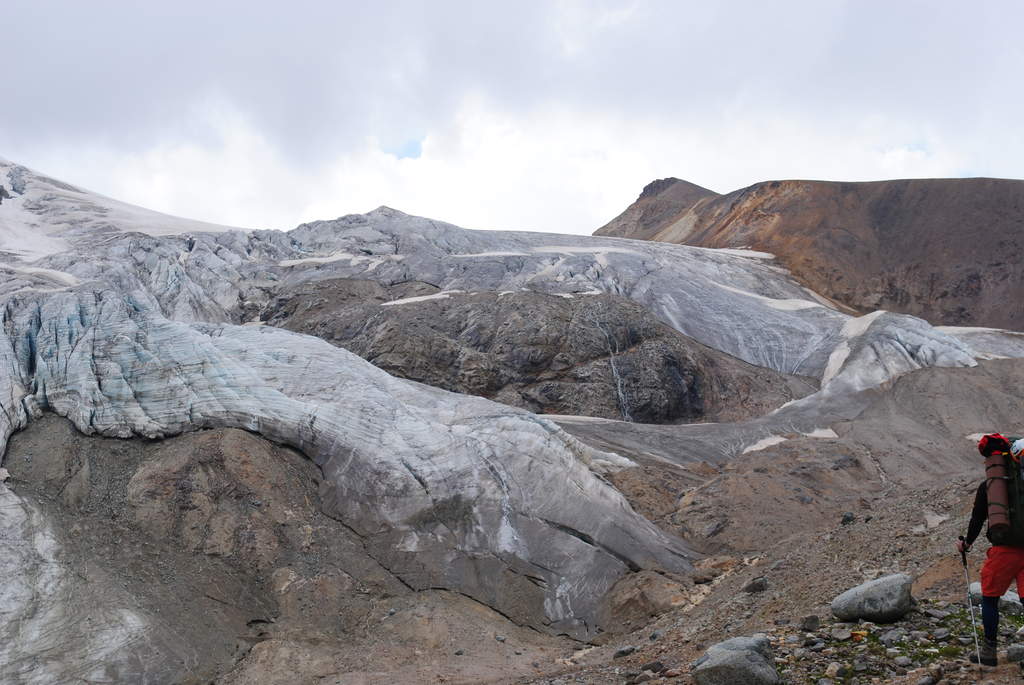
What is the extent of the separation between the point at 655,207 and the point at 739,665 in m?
107

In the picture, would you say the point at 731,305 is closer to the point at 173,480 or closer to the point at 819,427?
the point at 819,427

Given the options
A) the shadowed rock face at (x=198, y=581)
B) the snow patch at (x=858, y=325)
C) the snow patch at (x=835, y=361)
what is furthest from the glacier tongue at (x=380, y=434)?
the snow patch at (x=858, y=325)

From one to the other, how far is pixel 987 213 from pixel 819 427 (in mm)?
45728

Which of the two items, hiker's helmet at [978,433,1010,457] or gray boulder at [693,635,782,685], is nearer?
hiker's helmet at [978,433,1010,457]

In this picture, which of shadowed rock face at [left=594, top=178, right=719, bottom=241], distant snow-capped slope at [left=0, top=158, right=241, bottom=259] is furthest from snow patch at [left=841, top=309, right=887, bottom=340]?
shadowed rock face at [left=594, top=178, right=719, bottom=241]

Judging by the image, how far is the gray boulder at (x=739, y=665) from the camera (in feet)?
25.6

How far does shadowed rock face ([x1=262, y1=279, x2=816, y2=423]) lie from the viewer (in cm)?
3844

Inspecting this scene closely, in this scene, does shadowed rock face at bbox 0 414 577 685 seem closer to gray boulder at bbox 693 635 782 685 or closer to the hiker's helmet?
gray boulder at bbox 693 635 782 685

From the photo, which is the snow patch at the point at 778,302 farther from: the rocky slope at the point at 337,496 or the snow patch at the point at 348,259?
the snow patch at the point at 348,259

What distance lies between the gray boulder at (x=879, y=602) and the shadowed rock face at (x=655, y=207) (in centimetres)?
9493

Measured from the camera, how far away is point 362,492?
18.8 metres

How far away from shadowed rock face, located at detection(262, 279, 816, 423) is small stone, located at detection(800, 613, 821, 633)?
27696mm

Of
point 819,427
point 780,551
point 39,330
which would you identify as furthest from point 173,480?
point 819,427

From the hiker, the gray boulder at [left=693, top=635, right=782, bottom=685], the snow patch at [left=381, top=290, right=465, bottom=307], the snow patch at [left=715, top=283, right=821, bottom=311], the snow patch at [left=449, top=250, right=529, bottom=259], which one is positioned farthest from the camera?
the snow patch at [left=449, top=250, right=529, bottom=259]
